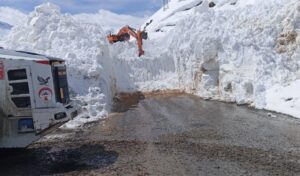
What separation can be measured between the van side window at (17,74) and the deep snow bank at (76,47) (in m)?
5.81

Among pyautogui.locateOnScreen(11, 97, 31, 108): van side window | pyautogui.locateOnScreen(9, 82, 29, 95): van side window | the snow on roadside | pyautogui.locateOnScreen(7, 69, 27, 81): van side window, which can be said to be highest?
pyautogui.locateOnScreen(7, 69, 27, 81): van side window

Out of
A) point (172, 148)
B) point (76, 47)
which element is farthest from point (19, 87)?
point (76, 47)

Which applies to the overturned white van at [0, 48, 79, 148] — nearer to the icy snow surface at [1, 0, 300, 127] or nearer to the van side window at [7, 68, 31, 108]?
the van side window at [7, 68, 31, 108]

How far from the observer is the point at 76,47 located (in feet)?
63.1

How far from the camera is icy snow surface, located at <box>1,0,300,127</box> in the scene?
1606 centimetres

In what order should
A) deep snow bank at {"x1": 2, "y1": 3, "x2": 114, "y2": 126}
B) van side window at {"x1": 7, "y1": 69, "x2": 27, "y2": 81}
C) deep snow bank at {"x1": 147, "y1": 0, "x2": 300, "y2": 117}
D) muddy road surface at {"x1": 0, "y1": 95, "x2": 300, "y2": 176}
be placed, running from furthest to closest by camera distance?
deep snow bank at {"x1": 2, "y1": 3, "x2": 114, "y2": 126}, deep snow bank at {"x1": 147, "y1": 0, "x2": 300, "y2": 117}, van side window at {"x1": 7, "y1": 69, "x2": 27, "y2": 81}, muddy road surface at {"x1": 0, "y1": 95, "x2": 300, "y2": 176}

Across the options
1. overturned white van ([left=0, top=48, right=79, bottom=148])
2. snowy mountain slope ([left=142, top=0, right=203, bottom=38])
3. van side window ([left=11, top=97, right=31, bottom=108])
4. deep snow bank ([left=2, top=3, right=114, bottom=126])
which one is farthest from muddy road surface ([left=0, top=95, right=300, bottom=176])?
snowy mountain slope ([left=142, top=0, right=203, bottom=38])

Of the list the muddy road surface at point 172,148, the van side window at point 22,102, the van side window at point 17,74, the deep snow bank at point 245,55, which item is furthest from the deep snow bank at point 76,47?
the van side window at point 17,74

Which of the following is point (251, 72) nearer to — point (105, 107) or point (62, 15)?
point (105, 107)

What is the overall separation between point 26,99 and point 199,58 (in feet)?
41.4

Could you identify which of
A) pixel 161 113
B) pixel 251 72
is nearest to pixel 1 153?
pixel 161 113

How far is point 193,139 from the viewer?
36.0 feet

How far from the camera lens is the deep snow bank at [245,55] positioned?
15.9 meters

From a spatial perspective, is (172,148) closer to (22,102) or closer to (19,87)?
(22,102)
